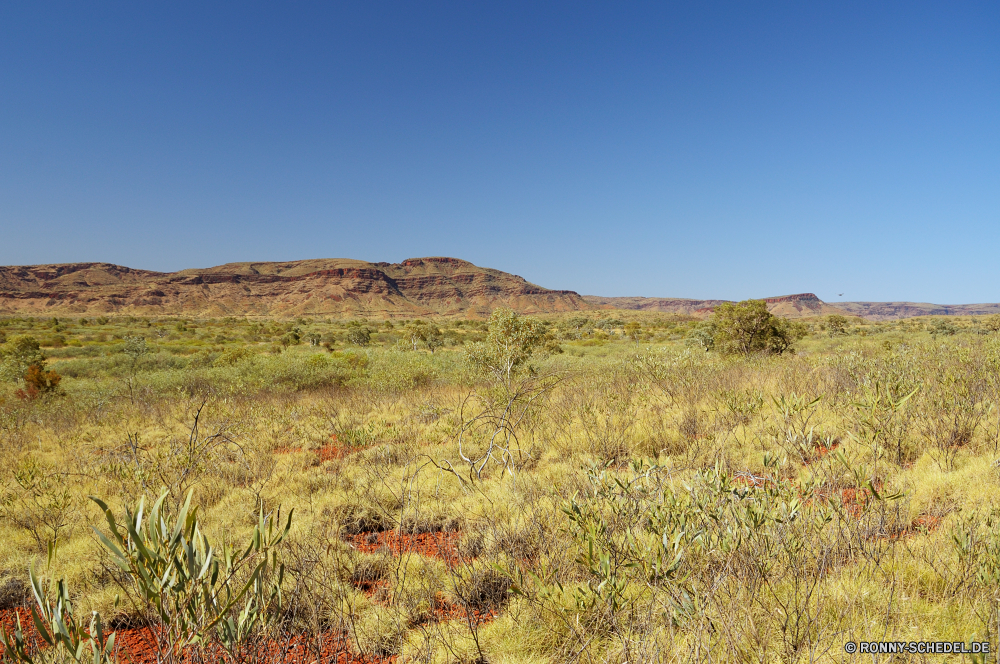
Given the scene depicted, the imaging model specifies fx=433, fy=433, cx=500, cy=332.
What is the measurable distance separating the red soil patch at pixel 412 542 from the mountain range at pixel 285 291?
112 metres

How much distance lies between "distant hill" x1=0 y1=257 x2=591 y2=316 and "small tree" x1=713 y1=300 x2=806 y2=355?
344ft

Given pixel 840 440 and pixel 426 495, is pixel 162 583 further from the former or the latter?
pixel 840 440

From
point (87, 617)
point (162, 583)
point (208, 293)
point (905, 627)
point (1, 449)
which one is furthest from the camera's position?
point (208, 293)

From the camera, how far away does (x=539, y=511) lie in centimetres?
361

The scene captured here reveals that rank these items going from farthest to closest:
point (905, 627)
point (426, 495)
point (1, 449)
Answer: point (1, 449), point (426, 495), point (905, 627)

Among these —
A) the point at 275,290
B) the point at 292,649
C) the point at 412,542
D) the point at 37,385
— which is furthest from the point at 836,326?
the point at 275,290

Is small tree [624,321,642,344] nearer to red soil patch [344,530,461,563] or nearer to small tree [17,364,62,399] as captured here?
red soil patch [344,530,461,563]

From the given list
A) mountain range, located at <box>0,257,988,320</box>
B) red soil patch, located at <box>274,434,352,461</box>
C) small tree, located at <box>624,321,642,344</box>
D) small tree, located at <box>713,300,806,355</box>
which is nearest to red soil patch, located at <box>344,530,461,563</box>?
red soil patch, located at <box>274,434,352,461</box>

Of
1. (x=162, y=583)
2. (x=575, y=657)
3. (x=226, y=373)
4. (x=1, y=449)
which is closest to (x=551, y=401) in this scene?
(x=575, y=657)

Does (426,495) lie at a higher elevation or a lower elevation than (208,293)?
lower

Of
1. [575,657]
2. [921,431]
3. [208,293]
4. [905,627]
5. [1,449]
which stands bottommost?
[1,449]

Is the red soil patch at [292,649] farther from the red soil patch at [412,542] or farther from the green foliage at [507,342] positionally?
the green foliage at [507,342]

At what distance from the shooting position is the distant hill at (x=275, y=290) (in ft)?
345

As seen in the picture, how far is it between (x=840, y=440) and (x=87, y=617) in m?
7.35
